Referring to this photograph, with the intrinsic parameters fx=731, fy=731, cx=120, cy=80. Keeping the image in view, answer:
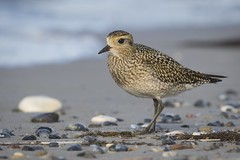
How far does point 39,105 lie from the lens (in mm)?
10750

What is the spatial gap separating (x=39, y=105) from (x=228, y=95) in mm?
3360

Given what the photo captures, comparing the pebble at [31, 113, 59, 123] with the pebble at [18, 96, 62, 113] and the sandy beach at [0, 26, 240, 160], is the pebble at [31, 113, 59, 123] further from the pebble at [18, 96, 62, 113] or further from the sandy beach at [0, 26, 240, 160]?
the pebble at [18, 96, 62, 113]

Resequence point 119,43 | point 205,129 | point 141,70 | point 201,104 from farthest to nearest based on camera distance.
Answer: point 201,104, point 119,43, point 141,70, point 205,129

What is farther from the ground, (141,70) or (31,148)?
(141,70)

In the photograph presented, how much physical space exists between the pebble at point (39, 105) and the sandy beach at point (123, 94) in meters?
0.18

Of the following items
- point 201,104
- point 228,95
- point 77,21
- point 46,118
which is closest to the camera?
point 46,118

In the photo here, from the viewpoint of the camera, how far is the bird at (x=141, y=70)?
8.73 m

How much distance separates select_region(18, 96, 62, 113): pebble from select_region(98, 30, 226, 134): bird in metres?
2.10

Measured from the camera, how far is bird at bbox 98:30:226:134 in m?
8.73

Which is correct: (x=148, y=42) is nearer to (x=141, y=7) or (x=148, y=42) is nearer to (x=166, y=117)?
(x=141, y=7)

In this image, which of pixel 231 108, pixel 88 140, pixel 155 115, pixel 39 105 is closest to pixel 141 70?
pixel 155 115

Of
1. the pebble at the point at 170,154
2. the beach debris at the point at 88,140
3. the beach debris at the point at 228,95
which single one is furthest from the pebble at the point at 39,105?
the pebble at the point at 170,154

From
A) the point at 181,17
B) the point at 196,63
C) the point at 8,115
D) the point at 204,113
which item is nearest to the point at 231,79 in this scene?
the point at 196,63

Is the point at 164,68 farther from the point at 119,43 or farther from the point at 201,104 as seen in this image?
the point at 201,104
